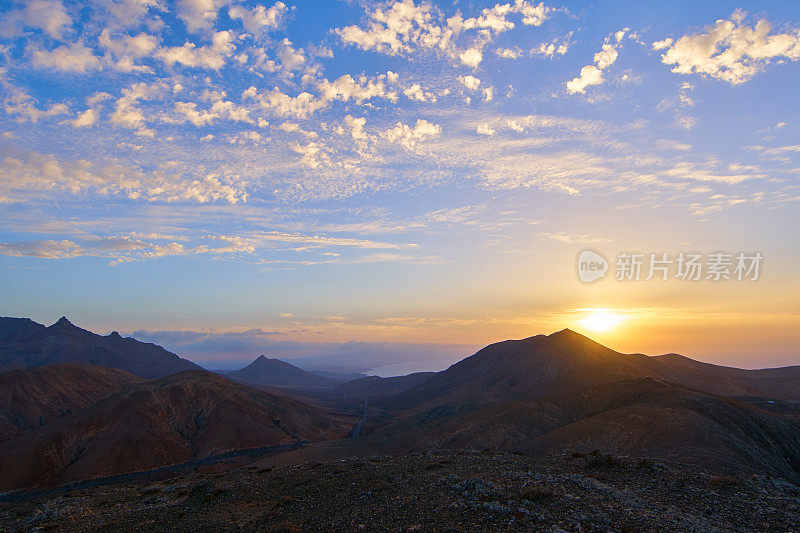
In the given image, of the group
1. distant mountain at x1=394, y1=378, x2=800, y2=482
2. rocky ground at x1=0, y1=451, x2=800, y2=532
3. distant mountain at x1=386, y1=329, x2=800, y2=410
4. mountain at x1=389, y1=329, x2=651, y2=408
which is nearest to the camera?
rocky ground at x1=0, y1=451, x2=800, y2=532

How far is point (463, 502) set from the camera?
22.4 m

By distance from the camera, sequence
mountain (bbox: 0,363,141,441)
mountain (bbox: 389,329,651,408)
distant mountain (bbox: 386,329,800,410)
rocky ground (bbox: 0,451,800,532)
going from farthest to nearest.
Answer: distant mountain (bbox: 386,329,800,410)
mountain (bbox: 389,329,651,408)
mountain (bbox: 0,363,141,441)
rocky ground (bbox: 0,451,800,532)

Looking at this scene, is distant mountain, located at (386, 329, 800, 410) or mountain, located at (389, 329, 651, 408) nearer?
mountain, located at (389, 329, 651, 408)

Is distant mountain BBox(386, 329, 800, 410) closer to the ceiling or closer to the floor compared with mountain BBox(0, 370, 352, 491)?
closer to the ceiling

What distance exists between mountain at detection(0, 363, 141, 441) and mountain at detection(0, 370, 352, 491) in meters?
29.9

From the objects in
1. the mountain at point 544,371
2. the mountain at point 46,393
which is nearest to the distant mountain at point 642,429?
the mountain at point 544,371

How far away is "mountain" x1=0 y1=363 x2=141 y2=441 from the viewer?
426 ft

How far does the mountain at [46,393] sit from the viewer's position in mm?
129875

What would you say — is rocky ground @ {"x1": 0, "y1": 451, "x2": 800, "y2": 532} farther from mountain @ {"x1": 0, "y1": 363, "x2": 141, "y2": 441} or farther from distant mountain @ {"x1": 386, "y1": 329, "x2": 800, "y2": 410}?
mountain @ {"x1": 0, "y1": 363, "x2": 141, "y2": 441}

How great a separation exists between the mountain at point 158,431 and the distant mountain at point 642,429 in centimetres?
5385

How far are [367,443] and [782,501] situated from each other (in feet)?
271

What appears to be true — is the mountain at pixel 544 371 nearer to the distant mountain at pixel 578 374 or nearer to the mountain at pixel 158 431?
the distant mountain at pixel 578 374

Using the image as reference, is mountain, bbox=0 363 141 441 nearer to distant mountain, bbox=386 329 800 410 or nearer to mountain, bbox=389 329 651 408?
distant mountain, bbox=386 329 800 410

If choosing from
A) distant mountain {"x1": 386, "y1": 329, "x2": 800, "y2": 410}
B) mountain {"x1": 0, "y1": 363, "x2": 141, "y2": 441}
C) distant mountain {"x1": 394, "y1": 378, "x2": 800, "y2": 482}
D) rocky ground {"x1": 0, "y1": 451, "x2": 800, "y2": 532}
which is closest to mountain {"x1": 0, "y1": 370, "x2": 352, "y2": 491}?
mountain {"x1": 0, "y1": 363, "x2": 141, "y2": 441}
